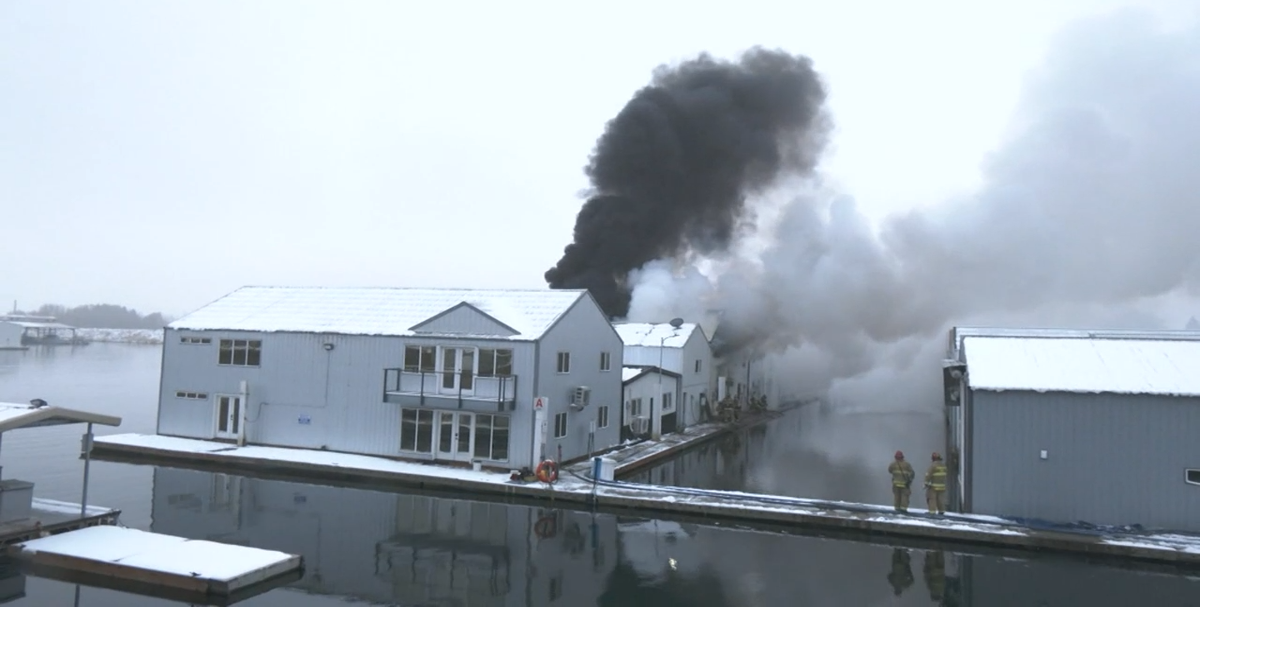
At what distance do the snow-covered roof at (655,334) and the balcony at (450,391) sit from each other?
40.5 feet

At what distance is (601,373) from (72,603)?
653 inches

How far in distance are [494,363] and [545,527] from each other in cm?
684

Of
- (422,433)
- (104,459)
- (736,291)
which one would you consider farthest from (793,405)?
(104,459)

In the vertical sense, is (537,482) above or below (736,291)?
below

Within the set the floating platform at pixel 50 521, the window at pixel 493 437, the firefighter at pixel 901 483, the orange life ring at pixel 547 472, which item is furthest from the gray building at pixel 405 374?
the firefighter at pixel 901 483

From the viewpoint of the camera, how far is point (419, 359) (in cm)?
2225

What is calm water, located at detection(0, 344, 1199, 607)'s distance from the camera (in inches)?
428

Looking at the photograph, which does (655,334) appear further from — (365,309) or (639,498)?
(639,498)

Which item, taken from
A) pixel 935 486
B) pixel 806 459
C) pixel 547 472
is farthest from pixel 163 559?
pixel 806 459

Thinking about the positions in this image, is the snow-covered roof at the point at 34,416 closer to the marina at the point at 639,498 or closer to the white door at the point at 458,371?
the marina at the point at 639,498

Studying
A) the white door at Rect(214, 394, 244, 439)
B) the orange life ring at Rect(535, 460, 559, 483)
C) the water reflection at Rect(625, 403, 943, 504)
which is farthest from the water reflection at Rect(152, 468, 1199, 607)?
the white door at Rect(214, 394, 244, 439)

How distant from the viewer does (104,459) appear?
2181 cm
